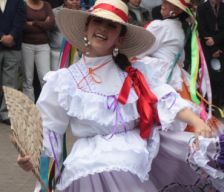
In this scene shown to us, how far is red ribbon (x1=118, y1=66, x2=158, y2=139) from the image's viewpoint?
2930 mm

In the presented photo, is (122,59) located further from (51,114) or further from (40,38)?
(40,38)

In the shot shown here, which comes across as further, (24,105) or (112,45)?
(112,45)

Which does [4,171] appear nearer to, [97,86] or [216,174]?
[97,86]

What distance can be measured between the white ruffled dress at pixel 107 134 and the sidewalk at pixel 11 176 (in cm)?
204

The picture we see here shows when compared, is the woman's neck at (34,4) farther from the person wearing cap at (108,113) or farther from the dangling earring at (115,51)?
the dangling earring at (115,51)

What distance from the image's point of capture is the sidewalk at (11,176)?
497cm

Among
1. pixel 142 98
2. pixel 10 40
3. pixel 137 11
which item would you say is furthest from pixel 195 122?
pixel 137 11

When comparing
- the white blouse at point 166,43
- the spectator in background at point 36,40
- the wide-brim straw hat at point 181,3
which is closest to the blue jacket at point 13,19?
the spectator in background at point 36,40

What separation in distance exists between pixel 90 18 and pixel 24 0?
4090 mm

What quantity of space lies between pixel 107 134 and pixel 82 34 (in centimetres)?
59

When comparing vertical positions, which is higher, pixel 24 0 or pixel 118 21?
pixel 118 21

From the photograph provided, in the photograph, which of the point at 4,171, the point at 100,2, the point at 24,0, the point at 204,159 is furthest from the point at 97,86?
the point at 24,0

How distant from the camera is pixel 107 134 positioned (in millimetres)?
2910

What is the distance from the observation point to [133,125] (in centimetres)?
298
